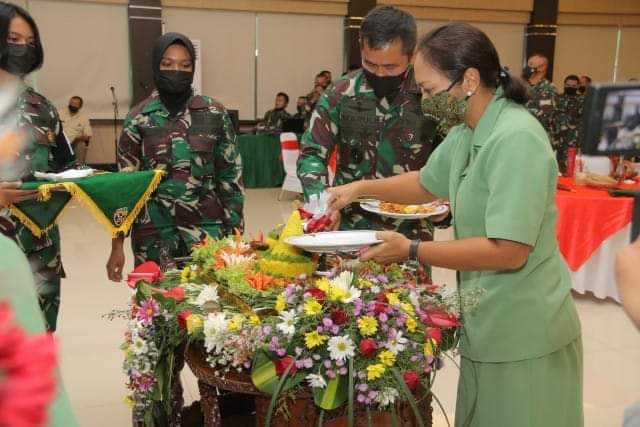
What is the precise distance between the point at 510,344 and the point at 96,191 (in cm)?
153

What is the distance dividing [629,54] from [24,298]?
521 inches

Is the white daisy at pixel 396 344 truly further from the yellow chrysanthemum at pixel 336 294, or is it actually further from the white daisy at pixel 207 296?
the white daisy at pixel 207 296

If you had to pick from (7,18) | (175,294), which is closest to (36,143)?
(7,18)

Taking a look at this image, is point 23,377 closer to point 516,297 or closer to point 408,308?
point 408,308

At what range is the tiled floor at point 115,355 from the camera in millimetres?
2916

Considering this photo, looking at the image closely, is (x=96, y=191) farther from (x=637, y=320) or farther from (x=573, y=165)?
(x=573, y=165)

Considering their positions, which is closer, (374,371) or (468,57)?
(374,371)

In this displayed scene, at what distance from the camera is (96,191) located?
7.61 feet

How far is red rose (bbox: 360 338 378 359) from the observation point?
1351 millimetres

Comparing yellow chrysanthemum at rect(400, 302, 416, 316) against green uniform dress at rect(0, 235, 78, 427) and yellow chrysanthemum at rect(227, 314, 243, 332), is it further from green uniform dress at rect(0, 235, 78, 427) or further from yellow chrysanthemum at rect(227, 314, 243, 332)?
green uniform dress at rect(0, 235, 78, 427)

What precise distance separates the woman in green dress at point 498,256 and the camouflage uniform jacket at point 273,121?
7.64 m

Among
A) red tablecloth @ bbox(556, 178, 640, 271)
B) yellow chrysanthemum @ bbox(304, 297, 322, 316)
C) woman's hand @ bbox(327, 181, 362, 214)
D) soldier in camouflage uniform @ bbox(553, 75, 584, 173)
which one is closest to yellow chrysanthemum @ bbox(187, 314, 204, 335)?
yellow chrysanthemum @ bbox(304, 297, 322, 316)

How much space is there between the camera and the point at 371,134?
2496 mm

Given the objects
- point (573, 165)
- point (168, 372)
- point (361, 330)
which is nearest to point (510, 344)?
point (361, 330)
